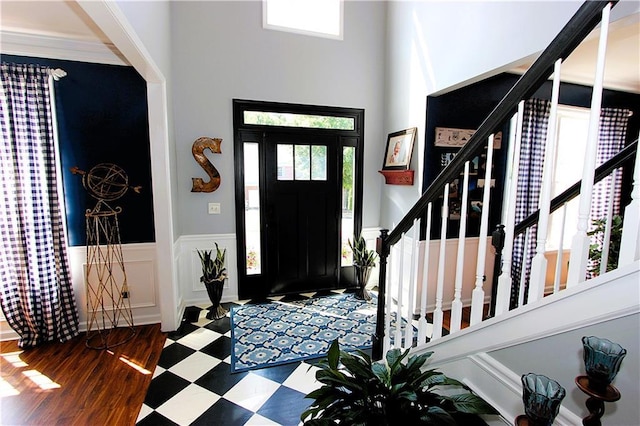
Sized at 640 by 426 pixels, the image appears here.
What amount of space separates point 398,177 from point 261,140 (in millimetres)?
1616

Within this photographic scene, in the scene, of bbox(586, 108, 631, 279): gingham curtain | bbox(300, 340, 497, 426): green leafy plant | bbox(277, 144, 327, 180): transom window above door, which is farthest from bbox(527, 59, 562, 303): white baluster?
bbox(586, 108, 631, 279): gingham curtain

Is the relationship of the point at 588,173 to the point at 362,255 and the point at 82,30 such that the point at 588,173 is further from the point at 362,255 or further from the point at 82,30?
the point at 82,30

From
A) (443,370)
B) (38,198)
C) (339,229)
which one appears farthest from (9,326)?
(443,370)

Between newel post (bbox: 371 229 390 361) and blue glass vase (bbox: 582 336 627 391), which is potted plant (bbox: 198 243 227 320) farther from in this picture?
blue glass vase (bbox: 582 336 627 391)

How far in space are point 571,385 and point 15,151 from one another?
3.74m

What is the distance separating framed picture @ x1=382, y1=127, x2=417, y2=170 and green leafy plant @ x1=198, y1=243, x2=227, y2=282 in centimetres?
221

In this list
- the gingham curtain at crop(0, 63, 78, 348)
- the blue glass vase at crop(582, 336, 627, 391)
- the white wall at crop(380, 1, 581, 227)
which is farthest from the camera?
the gingham curtain at crop(0, 63, 78, 348)

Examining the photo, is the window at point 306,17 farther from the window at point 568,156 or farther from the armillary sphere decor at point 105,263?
the window at point 568,156

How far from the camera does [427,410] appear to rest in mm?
1213

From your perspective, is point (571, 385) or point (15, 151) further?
point (15, 151)

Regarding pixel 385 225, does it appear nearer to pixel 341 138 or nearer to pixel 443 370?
pixel 341 138

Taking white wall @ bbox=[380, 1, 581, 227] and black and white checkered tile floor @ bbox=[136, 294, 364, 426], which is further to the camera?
white wall @ bbox=[380, 1, 581, 227]

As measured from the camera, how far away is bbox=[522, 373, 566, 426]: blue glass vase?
0.83m

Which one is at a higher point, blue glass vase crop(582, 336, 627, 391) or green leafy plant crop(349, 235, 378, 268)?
blue glass vase crop(582, 336, 627, 391)
